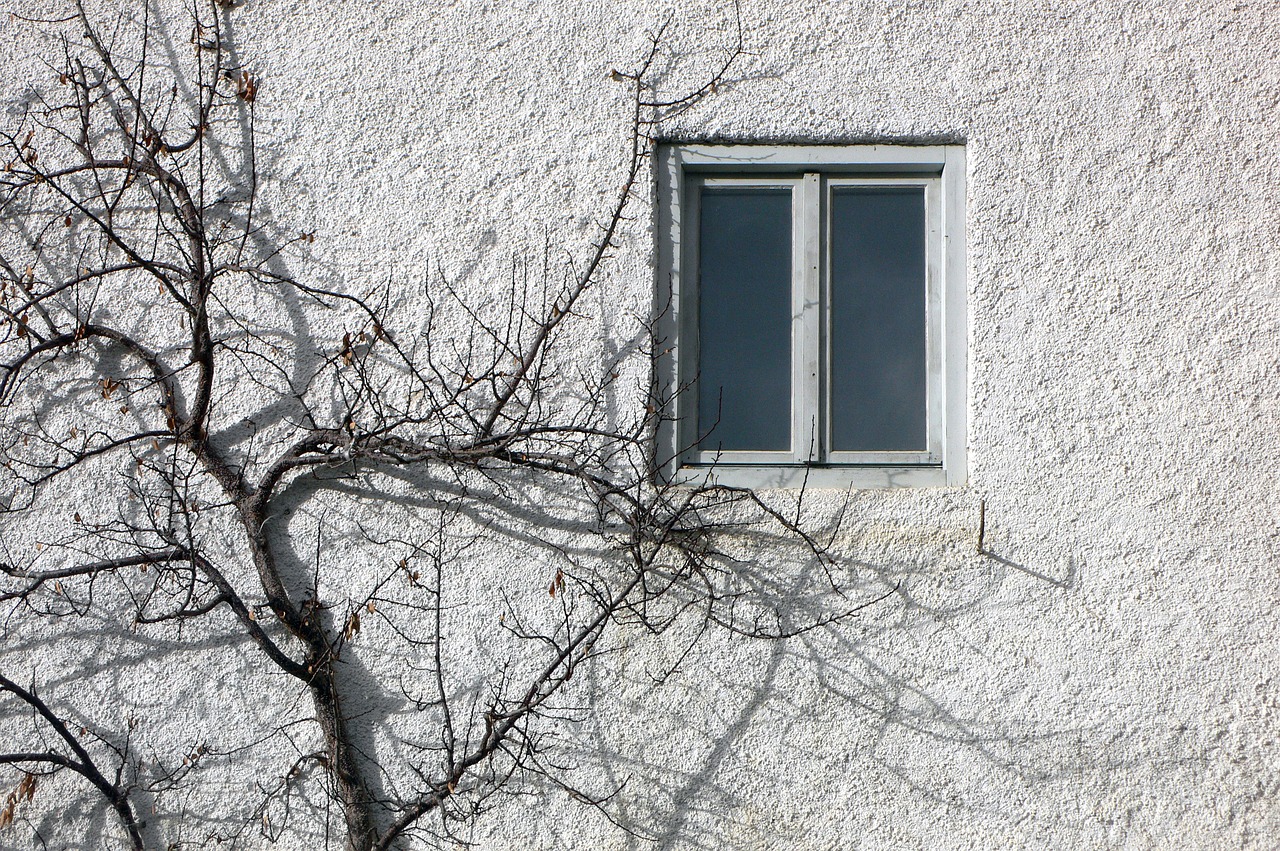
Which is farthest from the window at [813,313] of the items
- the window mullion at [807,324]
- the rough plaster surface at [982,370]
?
the rough plaster surface at [982,370]

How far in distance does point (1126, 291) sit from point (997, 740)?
159 centimetres

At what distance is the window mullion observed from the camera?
3729 mm

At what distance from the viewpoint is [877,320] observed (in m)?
3.82

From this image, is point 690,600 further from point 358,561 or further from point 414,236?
point 414,236

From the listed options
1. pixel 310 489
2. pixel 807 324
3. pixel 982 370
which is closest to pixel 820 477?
pixel 807 324

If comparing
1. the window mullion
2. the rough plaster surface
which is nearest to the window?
the window mullion

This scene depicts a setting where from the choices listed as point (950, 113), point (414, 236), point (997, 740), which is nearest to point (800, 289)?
point (950, 113)

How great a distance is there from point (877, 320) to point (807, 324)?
27 cm

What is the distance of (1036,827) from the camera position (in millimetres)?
3430

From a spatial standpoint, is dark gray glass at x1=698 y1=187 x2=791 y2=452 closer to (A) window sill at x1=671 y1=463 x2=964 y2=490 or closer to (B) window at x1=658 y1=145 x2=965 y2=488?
(B) window at x1=658 y1=145 x2=965 y2=488

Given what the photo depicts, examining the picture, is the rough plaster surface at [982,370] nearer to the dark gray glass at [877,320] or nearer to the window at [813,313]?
the window at [813,313]

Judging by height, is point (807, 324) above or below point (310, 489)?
above

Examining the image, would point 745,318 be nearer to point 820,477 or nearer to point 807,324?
point 807,324

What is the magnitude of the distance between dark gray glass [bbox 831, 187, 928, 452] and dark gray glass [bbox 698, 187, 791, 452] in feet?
0.61
